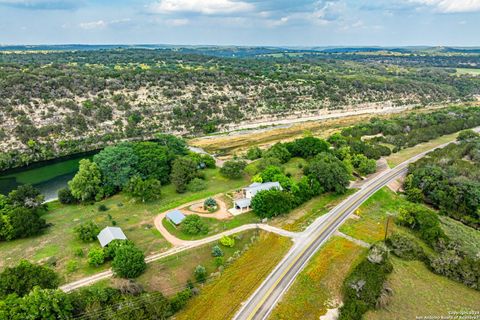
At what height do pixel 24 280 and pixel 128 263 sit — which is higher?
pixel 24 280

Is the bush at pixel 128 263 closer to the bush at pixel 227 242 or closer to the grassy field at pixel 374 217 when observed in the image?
the bush at pixel 227 242

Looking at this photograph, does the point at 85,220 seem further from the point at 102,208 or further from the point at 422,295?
the point at 422,295

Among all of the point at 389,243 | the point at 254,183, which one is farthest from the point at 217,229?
the point at 389,243

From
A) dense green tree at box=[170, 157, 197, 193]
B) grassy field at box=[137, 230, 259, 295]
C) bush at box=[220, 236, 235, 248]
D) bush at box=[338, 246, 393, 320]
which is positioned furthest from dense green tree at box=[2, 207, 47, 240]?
bush at box=[338, 246, 393, 320]

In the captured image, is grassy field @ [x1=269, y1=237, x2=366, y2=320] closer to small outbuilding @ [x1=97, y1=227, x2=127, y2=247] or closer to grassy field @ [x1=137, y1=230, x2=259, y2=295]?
grassy field @ [x1=137, y1=230, x2=259, y2=295]

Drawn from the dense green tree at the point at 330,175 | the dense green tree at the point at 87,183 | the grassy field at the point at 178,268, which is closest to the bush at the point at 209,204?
the grassy field at the point at 178,268

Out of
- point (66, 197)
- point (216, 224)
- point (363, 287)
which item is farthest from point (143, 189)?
point (363, 287)

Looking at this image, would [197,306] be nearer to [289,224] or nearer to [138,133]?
[289,224]
